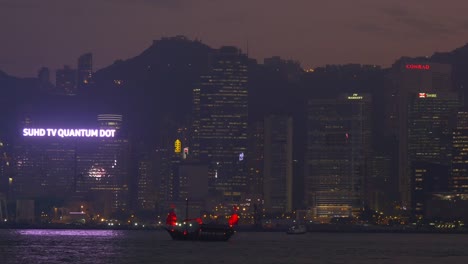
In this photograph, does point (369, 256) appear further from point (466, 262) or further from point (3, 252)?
point (3, 252)

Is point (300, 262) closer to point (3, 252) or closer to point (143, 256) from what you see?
point (143, 256)

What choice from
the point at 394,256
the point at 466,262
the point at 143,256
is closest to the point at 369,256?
the point at 394,256

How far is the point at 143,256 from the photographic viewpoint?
169875 millimetres

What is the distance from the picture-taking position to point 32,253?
575 ft

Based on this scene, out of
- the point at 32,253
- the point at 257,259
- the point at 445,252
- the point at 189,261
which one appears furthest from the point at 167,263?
the point at 445,252


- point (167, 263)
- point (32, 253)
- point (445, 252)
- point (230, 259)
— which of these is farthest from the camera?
point (445, 252)

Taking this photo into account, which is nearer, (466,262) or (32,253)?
(466,262)

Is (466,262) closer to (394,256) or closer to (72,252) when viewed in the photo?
(394,256)

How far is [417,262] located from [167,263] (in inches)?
1305

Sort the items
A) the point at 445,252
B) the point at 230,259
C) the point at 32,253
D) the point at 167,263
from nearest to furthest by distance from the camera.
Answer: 1. the point at 167,263
2. the point at 230,259
3. the point at 32,253
4. the point at 445,252

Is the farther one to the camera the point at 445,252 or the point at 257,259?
the point at 445,252

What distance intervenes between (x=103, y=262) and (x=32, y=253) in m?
24.1

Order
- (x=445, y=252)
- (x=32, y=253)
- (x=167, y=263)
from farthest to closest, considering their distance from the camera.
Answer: (x=445, y=252)
(x=32, y=253)
(x=167, y=263)

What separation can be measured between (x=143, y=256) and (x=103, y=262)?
1595 cm
